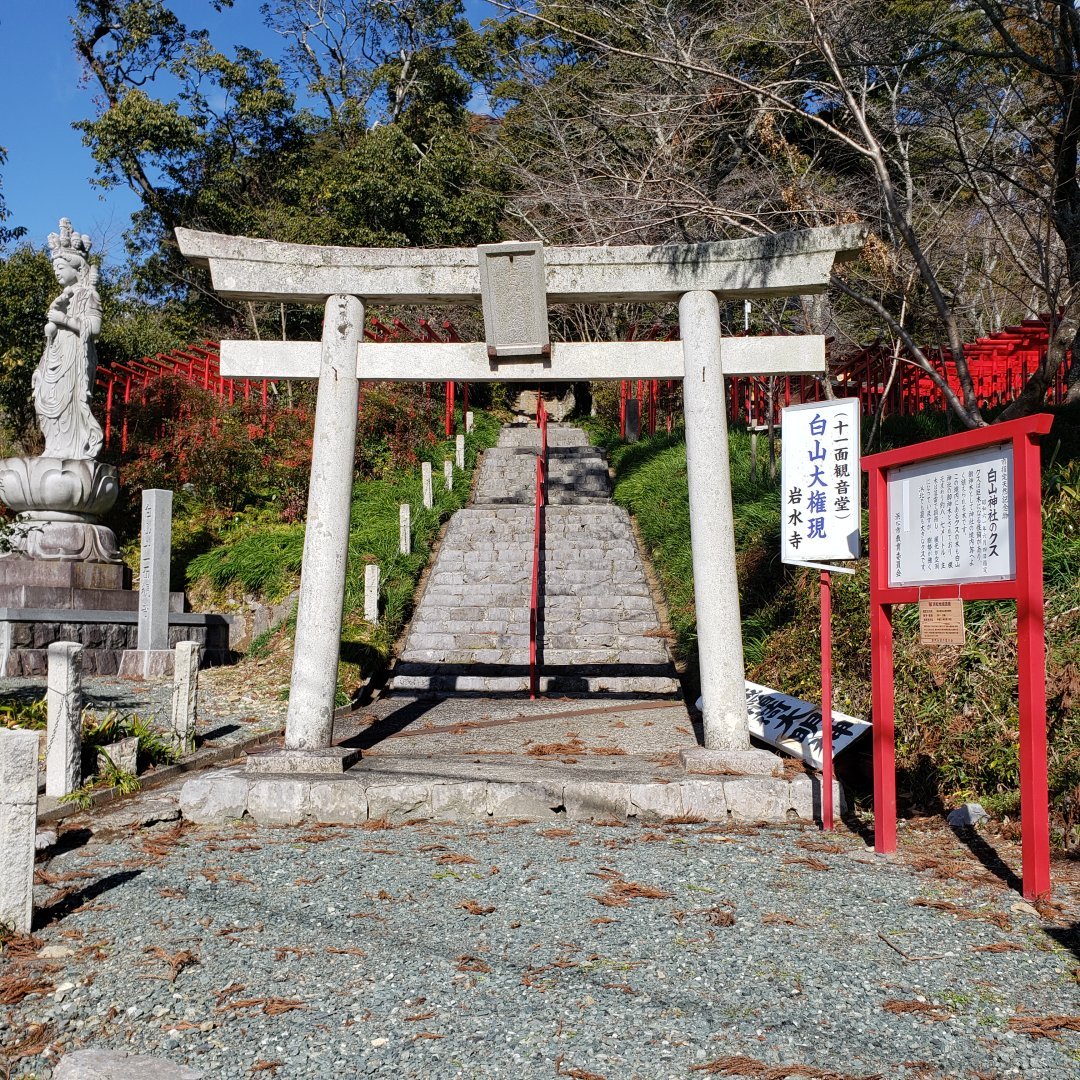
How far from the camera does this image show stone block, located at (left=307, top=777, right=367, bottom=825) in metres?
5.14

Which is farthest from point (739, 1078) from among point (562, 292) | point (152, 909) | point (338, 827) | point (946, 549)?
point (562, 292)

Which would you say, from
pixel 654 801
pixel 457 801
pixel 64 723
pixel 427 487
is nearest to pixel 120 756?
pixel 64 723

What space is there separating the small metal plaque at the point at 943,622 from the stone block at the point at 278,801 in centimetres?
332

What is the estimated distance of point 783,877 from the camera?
418cm

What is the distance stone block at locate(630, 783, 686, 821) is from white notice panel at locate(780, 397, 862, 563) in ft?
4.72

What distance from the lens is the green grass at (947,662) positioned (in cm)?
528

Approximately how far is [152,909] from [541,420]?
12186 mm

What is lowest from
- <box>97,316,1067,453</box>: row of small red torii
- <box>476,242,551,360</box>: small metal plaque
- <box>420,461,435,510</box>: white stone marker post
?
<box>420,461,435,510</box>: white stone marker post

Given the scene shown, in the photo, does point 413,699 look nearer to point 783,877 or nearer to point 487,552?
point 487,552

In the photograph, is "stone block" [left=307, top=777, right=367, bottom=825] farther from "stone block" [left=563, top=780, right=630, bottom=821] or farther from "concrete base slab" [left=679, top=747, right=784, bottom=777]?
"concrete base slab" [left=679, top=747, right=784, bottom=777]

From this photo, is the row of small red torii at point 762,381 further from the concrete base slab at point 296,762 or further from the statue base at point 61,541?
the concrete base slab at point 296,762

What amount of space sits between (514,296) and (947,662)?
11.7ft

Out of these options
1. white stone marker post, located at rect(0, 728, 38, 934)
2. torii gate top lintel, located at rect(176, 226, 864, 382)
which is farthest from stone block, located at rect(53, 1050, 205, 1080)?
torii gate top lintel, located at rect(176, 226, 864, 382)

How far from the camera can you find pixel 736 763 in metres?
5.50
